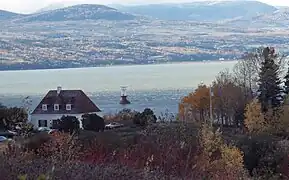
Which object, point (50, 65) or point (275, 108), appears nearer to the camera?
point (275, 108)

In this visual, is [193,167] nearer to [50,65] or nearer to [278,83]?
[278,83]

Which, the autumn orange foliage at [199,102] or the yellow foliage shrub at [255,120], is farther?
the autumn orange foliage at [199,102]

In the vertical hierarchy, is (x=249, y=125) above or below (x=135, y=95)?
above

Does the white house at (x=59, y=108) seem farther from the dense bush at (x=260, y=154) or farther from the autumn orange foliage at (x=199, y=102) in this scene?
the dense bush at (x=260, y=154)

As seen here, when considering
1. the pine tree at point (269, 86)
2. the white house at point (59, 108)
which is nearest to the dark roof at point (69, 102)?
the white house at point (59, 108)

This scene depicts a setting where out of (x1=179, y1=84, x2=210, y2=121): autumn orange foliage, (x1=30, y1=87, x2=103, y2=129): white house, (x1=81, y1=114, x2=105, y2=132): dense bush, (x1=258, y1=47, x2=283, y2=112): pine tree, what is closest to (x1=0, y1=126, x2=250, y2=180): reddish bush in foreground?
(x1=81, y1=114, x2=105, y2=132): dense bush

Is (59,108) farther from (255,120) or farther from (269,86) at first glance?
(255,120)

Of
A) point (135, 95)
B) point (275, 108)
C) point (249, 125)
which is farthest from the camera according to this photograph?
point (135, 95)

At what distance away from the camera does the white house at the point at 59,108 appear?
149ft

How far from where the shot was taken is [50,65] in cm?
18950

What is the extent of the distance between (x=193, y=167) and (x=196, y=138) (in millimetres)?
5167

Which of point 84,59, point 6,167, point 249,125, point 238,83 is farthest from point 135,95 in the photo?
point 84,59

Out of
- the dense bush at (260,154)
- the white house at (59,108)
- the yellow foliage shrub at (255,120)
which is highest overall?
the dense bush at (260,154)

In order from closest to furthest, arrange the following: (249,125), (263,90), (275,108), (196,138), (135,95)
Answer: (196,138) → (249,125) → (275,108) → (263,90) → (135,95)
